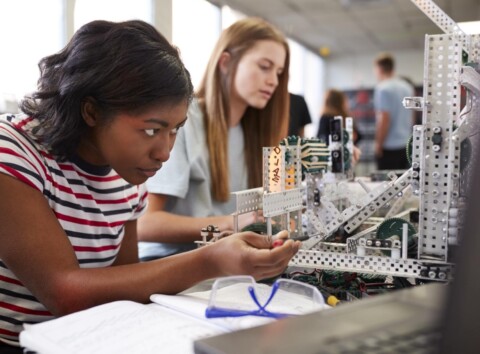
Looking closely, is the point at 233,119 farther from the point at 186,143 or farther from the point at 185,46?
the point at 185,46

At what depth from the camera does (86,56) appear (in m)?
0.96

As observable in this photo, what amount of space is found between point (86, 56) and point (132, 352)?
1.88 feet

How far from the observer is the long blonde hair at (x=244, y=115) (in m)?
1.75

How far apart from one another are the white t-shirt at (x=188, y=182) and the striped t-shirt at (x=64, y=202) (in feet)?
1.41

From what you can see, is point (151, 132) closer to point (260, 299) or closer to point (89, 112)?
point (89, 112)

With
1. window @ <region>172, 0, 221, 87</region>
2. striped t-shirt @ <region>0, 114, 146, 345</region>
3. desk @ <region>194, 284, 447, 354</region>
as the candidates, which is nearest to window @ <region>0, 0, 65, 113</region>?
window @ <region>172, 0, 221, 87</region>

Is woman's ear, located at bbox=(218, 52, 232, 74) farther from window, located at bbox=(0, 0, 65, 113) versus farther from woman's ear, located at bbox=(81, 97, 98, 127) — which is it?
window, located at bbox=(0, 0, 65, 113)

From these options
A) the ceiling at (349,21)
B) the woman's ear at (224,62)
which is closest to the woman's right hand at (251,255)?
A: the woman's ear at (224,62)

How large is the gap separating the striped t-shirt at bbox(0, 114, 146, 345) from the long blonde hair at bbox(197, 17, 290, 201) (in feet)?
1.92

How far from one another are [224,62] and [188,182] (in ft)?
1.52

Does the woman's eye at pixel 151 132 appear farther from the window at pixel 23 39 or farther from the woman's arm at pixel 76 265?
the window at pixel 23 39

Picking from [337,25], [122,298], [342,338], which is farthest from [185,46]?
[342,338]

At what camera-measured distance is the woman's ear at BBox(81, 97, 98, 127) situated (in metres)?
0.99

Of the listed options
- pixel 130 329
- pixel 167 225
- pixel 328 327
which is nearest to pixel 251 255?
pixel 130 329
